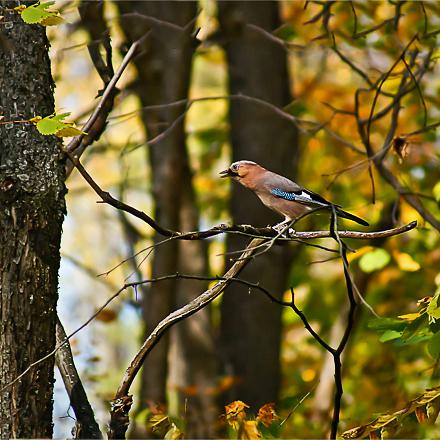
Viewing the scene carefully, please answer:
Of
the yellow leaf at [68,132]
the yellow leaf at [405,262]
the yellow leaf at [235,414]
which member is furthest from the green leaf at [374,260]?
the yellow leaf at [68,132]

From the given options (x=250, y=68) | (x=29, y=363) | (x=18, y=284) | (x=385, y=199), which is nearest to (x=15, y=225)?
(x=18, y=284)

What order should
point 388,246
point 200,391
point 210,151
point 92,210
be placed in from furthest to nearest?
1. point 92,210
2. point 210,151
3. point 200,391
4. point 388,246

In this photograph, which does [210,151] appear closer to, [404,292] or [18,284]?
[404,292]

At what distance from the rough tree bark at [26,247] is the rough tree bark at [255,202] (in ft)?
12.1

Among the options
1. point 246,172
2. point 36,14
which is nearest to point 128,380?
point 36,14

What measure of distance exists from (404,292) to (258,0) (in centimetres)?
Result: 300

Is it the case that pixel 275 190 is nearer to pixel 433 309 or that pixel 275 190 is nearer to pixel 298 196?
pixel 298 196

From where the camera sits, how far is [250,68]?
6617 millimetres

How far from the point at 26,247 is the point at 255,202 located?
393 centimetres

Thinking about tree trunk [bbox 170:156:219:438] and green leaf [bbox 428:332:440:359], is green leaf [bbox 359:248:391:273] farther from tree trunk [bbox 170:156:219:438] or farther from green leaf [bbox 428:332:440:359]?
tree trunk [bbox 170:156:219:438]

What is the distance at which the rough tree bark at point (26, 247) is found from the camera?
2543 millimetres

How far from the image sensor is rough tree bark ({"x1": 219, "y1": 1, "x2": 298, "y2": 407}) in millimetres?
6371

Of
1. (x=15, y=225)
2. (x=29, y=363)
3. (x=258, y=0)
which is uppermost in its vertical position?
(x=258, y=0)

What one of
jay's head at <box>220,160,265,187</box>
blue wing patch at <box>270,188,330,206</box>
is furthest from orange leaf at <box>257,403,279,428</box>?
jay's head at <box>220,160,265,187</box>
